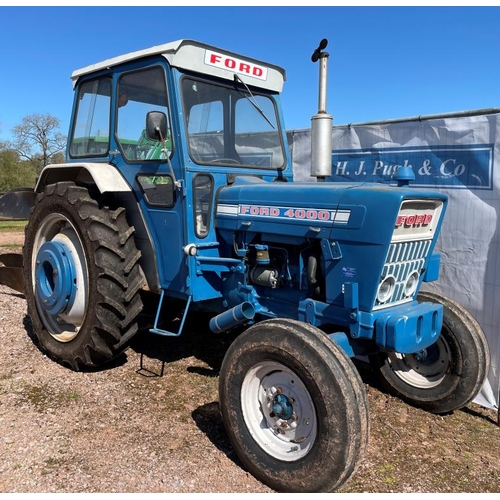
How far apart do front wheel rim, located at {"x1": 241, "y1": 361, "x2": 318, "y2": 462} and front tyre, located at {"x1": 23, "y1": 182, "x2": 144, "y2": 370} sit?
1.35 metres

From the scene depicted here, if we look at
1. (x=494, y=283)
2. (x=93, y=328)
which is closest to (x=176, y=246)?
(x=93, y=328)

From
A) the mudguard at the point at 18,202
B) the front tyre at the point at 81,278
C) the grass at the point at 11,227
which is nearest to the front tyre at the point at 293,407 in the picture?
the front tyre at the point at 81,278

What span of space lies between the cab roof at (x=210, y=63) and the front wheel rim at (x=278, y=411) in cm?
225

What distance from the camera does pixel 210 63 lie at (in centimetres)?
368

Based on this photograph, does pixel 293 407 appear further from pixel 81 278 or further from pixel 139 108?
pixel 139 108

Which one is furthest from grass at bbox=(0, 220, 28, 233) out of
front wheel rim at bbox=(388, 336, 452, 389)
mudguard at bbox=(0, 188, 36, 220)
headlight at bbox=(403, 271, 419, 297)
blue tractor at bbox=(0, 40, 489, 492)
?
headlight at bbox=(403, 271, 419, 297)

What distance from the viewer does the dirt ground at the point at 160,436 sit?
2.77m

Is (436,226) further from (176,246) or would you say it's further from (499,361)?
(176,246)

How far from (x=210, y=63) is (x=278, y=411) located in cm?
255

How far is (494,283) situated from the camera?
404 centimetres

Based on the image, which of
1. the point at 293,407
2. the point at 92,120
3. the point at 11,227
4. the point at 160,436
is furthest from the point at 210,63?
the point at 11,227

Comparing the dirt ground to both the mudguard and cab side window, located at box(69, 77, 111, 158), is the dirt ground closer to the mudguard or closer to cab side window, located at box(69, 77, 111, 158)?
the mudguard

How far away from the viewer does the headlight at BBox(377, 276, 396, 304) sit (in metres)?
3.04

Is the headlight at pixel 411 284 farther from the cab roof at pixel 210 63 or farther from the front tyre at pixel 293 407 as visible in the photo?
the cab roof at pixel 210 63
